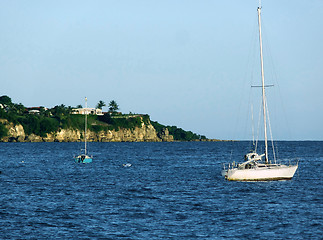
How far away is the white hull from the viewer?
5819cm

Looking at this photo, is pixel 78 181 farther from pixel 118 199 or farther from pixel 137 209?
pixel 137 209

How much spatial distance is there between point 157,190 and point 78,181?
49.8 feet

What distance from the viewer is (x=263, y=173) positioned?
5809cm

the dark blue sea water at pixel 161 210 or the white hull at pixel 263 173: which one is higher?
the white hull at pixel 263 173

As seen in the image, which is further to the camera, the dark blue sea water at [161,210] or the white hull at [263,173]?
the white hull at [263,173]

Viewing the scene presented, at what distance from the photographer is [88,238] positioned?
2938cm

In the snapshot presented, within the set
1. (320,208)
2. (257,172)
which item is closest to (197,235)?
(320,208)

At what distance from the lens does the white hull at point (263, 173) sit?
5819 centimetres

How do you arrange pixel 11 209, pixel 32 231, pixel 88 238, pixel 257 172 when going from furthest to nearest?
pixel 257 172, pixel 11 209, pixel 32 231, pixel 88 238

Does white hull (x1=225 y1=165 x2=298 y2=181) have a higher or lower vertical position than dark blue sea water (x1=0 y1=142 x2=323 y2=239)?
higher

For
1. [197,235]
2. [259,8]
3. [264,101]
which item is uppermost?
[259,8]

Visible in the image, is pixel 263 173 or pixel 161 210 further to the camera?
pixel 263 173

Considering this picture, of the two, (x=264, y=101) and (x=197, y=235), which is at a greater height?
(x=264, y=101)

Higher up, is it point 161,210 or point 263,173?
point 263,173
